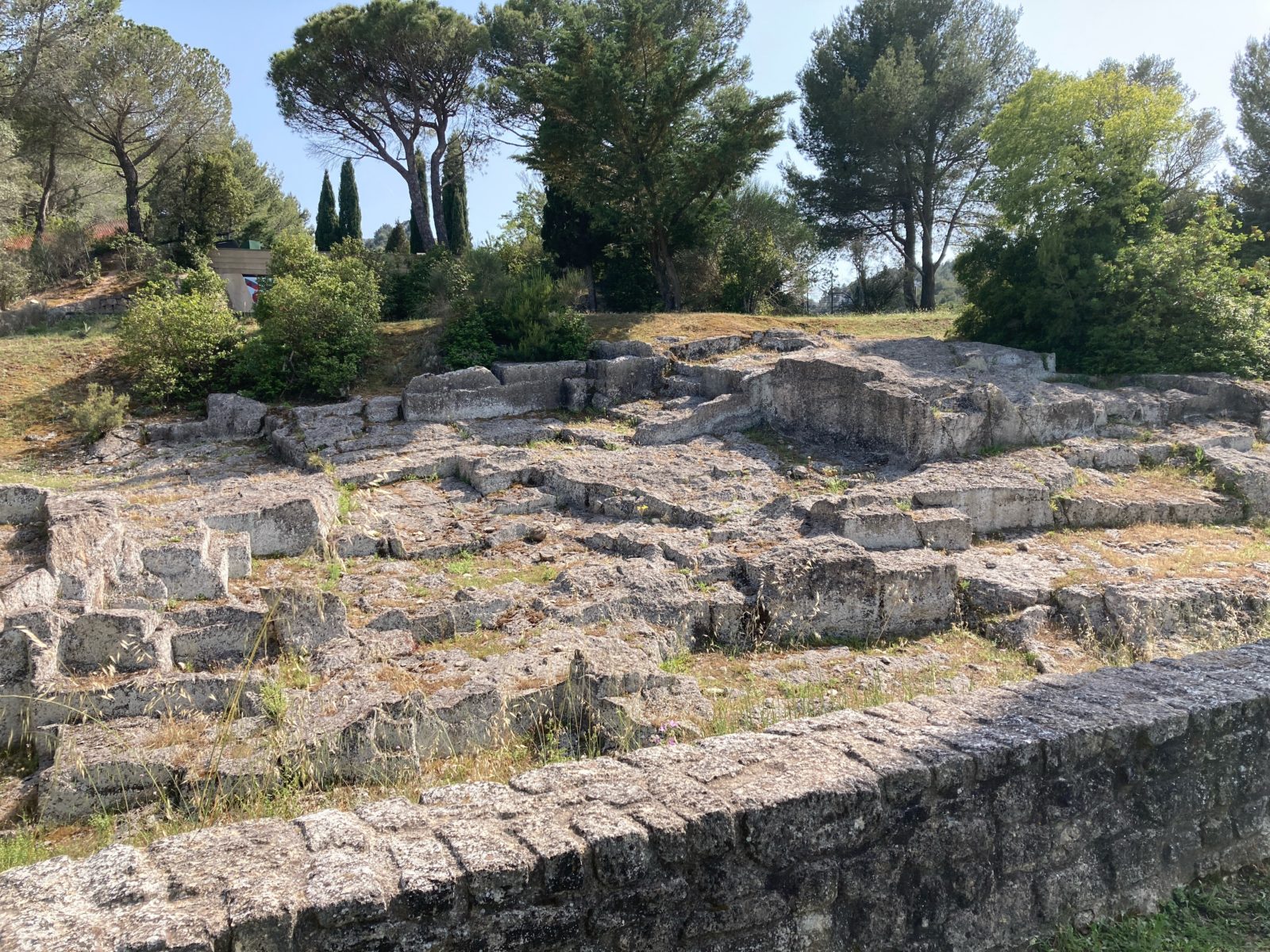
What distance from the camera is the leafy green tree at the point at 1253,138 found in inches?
938

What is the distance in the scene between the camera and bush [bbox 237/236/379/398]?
13.3 metres

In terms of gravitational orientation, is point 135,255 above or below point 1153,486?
above

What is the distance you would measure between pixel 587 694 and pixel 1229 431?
10129 millimetres

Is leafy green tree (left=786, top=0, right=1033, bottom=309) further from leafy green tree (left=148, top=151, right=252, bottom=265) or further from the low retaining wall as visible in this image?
the low retaining wall

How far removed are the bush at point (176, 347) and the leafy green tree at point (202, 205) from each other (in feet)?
29.8

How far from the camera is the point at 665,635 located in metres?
6.47

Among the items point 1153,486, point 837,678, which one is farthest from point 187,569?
point 1153,486

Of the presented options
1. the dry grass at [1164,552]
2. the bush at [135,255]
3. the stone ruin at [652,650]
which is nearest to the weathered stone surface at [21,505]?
the stone ruin at [652,650]

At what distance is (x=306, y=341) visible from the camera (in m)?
13.5

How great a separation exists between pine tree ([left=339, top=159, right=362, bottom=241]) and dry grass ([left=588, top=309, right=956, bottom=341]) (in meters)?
17.8

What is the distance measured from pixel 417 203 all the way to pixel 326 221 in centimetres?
787

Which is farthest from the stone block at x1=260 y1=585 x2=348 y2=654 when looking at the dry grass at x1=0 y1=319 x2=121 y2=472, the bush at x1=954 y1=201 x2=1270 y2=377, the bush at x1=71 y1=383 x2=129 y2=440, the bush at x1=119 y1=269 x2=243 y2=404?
the bush at x1=954 y1=201 x2=1270 y2=377

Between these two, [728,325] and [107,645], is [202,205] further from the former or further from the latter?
[107,645]

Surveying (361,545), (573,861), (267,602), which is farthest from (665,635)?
(573,861)
